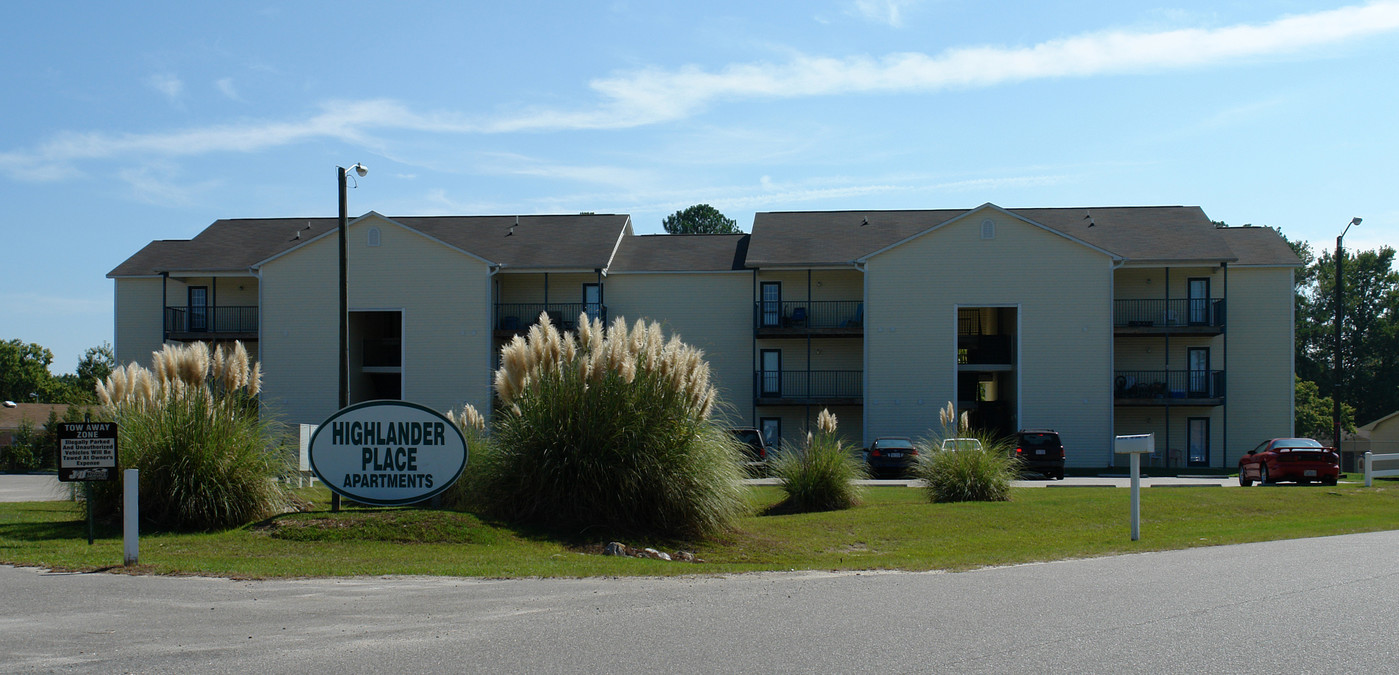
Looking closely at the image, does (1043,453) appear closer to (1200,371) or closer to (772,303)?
(1200,371)

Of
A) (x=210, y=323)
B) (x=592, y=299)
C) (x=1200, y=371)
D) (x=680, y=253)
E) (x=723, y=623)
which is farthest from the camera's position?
(x=680, y=253)

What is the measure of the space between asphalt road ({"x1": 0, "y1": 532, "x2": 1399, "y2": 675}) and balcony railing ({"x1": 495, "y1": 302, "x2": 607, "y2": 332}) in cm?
2657

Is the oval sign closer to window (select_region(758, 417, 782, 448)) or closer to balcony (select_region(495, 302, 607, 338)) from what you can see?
balcony (select_region(495, 302, 607, 338))

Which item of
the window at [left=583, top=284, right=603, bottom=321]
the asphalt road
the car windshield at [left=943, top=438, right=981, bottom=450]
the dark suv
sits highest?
the window at [left=583, top=284, right=603, bottom=321]

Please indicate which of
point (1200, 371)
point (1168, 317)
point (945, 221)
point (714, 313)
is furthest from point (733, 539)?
point (1200, 371)

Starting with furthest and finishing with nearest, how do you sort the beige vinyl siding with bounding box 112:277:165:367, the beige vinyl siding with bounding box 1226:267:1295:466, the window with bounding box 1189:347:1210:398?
the beige vinyl siding with bounding box 112:277:165:367, the beige vinyl siding with bounding box 1226:267:1295:466, the window with bounding box 1189:347:1210:398

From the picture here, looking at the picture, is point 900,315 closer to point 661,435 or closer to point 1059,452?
point 1059,452

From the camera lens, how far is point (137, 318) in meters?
38.9

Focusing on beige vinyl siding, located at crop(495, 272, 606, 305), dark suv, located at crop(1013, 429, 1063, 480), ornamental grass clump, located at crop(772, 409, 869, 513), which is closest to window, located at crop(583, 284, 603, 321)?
beige vinyl siding, located at crop(495, 272, 606, 305)

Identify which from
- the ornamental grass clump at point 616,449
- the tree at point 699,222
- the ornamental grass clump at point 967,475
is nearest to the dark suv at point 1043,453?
the ornamental grass clump at point 967,475

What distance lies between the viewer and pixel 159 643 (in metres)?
6.90

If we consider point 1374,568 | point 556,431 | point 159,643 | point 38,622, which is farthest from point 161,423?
point 1374,568

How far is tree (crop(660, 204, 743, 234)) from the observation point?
75.3 meters

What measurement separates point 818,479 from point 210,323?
2785 centimetres
